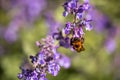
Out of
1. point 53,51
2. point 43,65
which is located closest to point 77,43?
point 53,51

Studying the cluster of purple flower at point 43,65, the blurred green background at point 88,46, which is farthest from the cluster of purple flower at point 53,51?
the blurred green background at point 88,46

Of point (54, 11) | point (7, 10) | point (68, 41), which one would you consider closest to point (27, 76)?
point (68, 41)

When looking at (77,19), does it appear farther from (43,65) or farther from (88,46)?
(88,46)

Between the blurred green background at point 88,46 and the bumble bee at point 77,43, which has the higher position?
the blurred green background at point 88,46

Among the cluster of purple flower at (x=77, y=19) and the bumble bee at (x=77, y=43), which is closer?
the cluster of purple flower at (x=77, y=19)

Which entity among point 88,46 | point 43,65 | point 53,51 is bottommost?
point 43,65

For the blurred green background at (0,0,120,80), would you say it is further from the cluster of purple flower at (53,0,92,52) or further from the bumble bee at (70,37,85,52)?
the cluster of purple flower at (53,0,92,52)

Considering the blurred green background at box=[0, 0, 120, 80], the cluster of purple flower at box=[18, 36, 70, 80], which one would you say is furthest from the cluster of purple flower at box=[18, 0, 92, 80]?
the blurred green background at box=[0, 0, 120, 80]

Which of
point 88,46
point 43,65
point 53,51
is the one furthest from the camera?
point 88,46

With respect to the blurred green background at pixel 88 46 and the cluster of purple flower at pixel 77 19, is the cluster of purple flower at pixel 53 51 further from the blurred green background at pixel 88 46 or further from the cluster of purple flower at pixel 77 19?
the blurred green background at pixel 88 46
